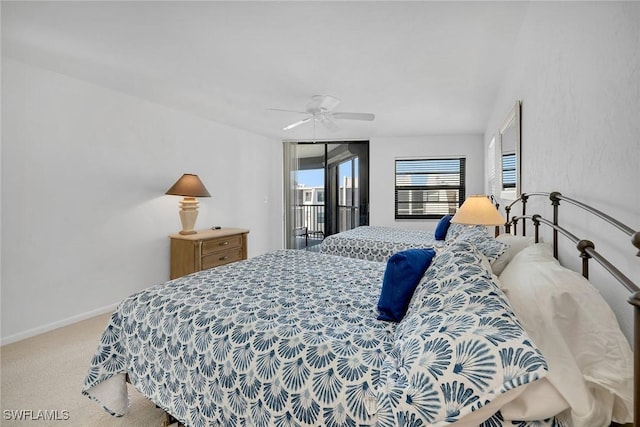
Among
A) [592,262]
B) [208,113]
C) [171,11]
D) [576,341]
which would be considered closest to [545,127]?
[592,262]

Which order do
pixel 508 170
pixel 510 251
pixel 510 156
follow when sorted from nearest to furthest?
1. pixel 510 251
2. pixel 510 156
3. pixel 508 170

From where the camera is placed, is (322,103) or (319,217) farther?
(319,217)

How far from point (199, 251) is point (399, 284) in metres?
2.95

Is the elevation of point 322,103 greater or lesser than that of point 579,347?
greater

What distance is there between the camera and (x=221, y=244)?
4.06 metres

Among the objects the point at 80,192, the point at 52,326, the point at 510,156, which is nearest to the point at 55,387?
the point at 52,326

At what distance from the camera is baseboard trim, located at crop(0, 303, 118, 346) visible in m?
2.61

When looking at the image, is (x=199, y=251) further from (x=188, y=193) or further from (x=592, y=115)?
(x=592, y=115)

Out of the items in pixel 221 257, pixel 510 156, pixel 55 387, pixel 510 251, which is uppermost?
pixel 510 156

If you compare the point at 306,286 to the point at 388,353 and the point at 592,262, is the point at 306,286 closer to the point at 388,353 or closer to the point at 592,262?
the point at 388,353

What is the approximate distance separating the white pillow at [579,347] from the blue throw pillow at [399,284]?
0.42 metres

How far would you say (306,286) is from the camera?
1893mm

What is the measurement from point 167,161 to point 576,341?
13.7ft

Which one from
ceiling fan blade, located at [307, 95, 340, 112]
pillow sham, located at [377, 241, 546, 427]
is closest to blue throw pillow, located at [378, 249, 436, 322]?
pillow sham, located at [377, 241, 546, 427]
